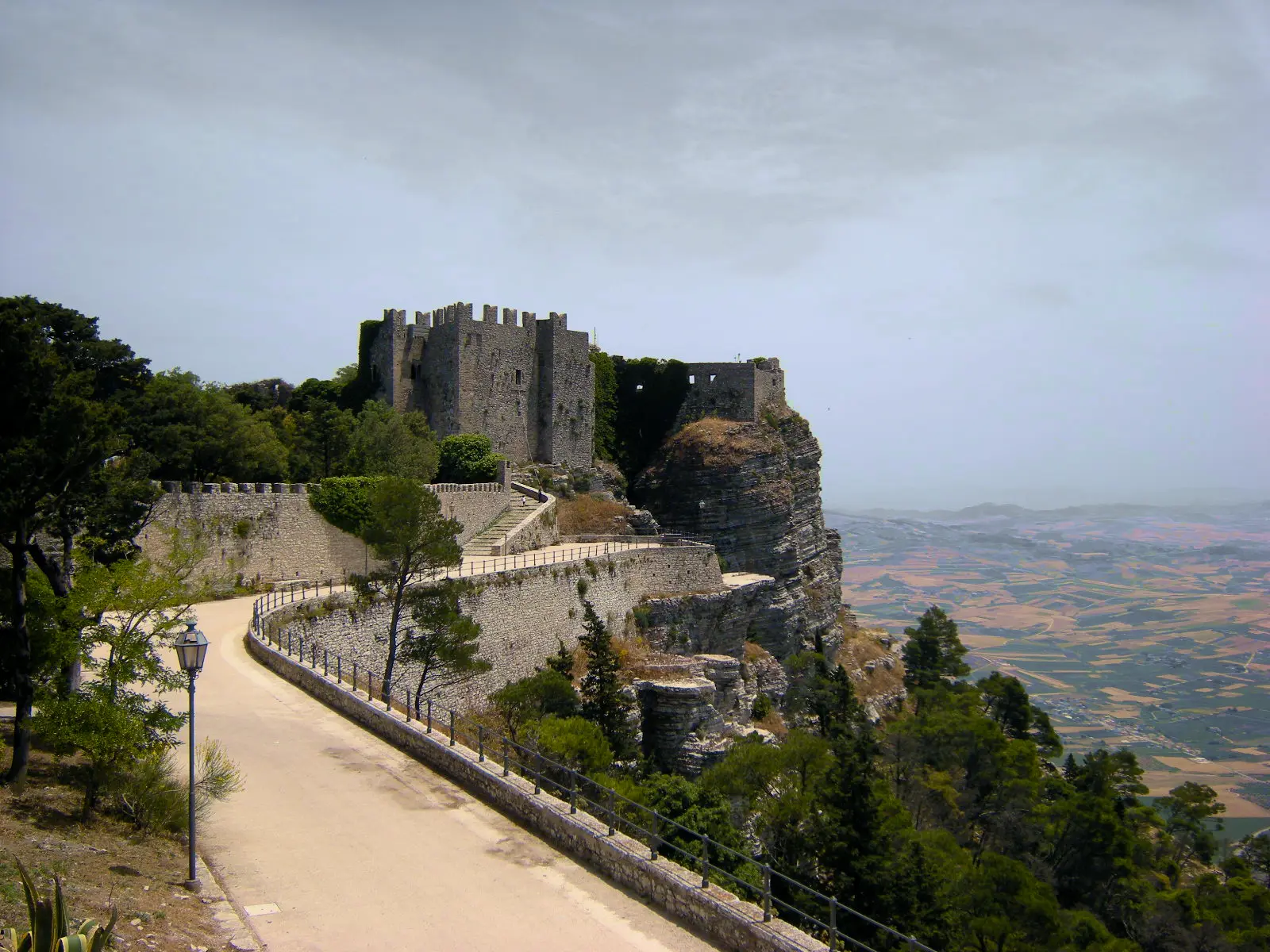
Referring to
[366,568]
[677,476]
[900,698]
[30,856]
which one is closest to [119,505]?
[30,856]

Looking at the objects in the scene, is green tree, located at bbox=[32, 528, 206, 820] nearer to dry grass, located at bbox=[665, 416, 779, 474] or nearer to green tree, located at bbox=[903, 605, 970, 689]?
dry grass, located at bbox=[665, 416, 779, 474]

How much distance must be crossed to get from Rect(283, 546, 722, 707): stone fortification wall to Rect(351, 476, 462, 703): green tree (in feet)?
3.60

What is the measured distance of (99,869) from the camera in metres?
10.7

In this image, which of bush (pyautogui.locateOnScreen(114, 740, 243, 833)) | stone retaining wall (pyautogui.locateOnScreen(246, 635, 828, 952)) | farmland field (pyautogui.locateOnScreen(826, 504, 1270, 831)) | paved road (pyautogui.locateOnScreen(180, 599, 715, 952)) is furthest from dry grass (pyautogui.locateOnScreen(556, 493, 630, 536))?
farmland field (pyautogui.locateOnScreen(826, 504, 1270, 831))

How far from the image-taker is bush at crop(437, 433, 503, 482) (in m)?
45.6

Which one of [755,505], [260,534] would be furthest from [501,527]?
[755,505]

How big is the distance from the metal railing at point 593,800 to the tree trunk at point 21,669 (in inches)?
207

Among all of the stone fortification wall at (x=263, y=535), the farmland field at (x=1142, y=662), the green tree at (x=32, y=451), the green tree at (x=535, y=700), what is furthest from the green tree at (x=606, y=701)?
the farmland field at (x=1142, y=662)

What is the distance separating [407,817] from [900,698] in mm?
42536

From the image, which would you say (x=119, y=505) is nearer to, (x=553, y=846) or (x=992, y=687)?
(x=553, y=846)

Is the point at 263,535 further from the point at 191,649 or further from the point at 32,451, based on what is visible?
the point at 191,649

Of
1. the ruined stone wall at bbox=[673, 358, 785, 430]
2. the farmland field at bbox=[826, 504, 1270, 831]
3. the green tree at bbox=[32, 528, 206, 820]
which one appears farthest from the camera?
the farmland field at bbox=[826, 504, 1270, 831]

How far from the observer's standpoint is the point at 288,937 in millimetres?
9953

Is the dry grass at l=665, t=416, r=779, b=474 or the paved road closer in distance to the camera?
the paved road
